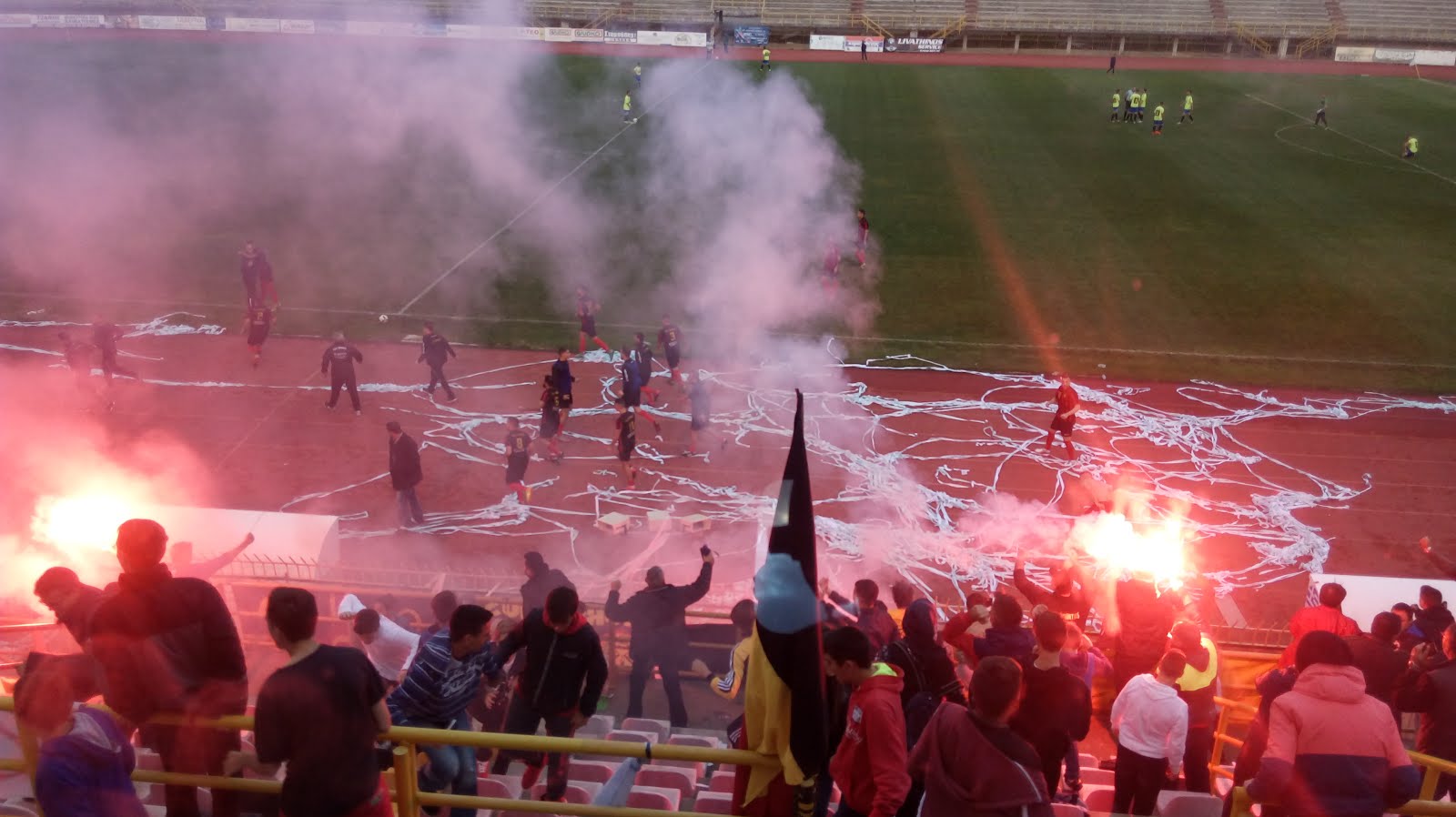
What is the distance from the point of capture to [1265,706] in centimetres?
529

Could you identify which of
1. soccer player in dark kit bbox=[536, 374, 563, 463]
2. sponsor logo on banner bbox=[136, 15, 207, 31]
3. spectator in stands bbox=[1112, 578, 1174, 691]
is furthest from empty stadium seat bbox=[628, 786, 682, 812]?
sponsor logo on banner bbox=[136, 15, 207, 31]

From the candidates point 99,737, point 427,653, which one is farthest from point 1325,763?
point 99,737

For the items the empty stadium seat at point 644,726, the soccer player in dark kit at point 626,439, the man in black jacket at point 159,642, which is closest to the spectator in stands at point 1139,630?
the empty stadium seat at point 644,726

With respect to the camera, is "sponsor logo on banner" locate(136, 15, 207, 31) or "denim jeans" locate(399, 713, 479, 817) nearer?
"denim jeans" locate(399, 713, 479, 817)

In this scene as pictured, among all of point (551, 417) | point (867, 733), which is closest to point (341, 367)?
point (551, 417)

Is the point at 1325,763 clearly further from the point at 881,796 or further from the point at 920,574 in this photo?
the point at 920,574

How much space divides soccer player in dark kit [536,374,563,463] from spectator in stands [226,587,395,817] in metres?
9.28

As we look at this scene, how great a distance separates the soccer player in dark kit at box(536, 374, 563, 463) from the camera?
1283cm

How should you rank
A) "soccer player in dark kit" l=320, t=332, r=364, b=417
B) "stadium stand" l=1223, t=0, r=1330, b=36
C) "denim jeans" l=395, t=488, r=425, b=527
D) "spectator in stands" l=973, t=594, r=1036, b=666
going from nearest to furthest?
"spectator in stands" l=973, t=594, r=1036, b=666, "denim jeans" l=395, t=488, r=425, b=527, "soccer player in dark kit" l=320, t=332, r=364, b=417, "stadium stand" l=1223, t=0, r=1330, b=36

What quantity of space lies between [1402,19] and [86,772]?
199 ft

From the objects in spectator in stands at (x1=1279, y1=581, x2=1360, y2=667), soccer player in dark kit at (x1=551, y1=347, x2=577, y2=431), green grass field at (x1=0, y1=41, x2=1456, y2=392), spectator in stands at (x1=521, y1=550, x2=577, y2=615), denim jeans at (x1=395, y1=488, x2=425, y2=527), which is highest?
green grass field at (x1=0, y1=41, x2=1456, y2=392)

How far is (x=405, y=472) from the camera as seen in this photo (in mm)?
11023

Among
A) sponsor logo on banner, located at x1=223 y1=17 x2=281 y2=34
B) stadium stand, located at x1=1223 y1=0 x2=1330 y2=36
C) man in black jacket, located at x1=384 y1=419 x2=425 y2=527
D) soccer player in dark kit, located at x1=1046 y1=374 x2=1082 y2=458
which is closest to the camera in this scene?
man in black jacket, located at x1=384 y1=419 x2=425 y2=527

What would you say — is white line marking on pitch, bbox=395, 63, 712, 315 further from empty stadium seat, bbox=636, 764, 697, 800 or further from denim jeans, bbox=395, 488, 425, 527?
empty stadium seat, bbox=636, 764, 697, 800
